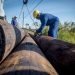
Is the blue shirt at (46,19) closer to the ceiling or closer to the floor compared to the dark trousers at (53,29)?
closer to the ceiling

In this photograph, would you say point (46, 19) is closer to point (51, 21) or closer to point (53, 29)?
point (51, 21)

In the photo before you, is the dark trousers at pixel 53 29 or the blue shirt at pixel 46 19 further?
the dark trousers at pixel 53 29

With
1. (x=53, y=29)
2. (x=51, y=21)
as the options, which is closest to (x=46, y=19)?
(x=51, y=21)

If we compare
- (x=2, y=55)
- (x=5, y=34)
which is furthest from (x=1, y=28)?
(x=2, y=55)

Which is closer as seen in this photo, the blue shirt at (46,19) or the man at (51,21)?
the blue shirt at (46,19)

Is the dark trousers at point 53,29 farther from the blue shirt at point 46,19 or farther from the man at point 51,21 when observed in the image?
the blue shirt at point 46,19

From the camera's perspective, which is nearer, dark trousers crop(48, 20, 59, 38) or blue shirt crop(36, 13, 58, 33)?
blue shirt crop(36, 13, 58, 33)

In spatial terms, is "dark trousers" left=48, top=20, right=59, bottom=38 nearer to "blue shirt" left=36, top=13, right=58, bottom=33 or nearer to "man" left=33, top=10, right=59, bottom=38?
"man" left=33, top=10, right=59, bottom=38

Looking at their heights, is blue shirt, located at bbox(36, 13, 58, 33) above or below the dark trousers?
above

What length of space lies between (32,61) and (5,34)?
5.00ft

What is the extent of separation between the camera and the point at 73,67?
311 centimetres

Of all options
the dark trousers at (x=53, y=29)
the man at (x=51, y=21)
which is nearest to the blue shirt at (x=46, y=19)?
the man at (x=51, y=21)

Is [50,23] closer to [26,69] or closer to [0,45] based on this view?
[0,45]

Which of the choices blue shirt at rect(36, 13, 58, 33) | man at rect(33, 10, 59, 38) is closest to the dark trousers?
man at rect(33, 10, 59, 38)
